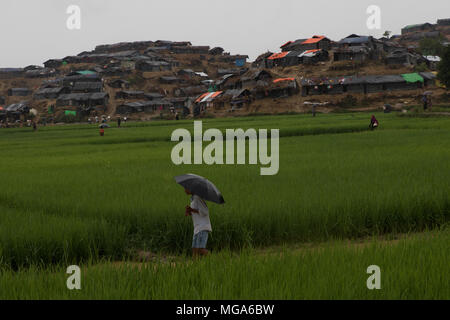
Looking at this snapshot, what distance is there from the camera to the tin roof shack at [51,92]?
6241 cm

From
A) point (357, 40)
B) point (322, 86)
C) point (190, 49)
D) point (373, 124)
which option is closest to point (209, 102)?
point (322, 86)

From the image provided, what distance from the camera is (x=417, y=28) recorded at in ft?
301

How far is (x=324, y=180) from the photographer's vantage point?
884 centimetres

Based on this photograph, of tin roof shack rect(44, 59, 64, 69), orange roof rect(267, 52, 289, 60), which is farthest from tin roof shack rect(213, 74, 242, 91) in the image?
tin roof shack rect(44, 59, 64, 69)

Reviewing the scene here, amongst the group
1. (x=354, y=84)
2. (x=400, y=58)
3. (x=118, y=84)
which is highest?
(x=400, y=58)

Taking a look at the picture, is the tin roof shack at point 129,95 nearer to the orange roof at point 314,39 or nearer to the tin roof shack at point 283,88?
the tin roof shack at point 283,88

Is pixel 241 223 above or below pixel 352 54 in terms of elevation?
below

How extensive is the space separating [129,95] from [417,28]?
2534 inches

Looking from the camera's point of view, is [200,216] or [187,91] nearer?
[200,216]

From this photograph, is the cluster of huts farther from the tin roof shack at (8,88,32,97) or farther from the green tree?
the tin roof shack at (8,88,32,97)

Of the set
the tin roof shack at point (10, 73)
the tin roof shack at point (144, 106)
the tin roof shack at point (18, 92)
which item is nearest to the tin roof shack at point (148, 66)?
the tin roof shack at point (144, 106)

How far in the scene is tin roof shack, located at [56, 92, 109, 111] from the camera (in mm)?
57844

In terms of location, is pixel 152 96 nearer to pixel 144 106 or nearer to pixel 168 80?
pixel 144 106

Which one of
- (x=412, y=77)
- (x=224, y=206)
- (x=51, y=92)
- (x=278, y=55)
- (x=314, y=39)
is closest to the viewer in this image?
(x=224, y=206)
